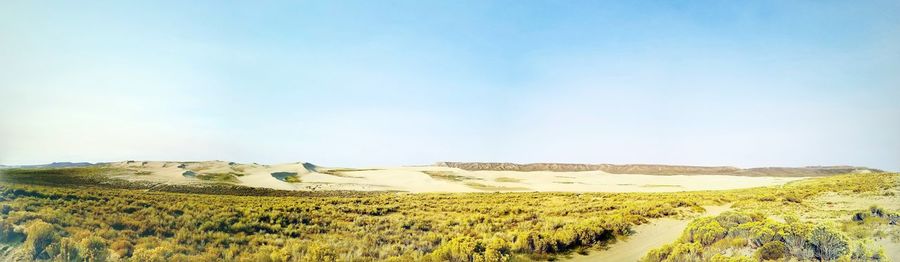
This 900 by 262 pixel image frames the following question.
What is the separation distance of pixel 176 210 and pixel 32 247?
25.7ft

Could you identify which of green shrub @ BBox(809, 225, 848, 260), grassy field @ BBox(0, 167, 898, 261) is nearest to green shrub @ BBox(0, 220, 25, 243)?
grassy field @ BBox(0, 167, 898, 261)

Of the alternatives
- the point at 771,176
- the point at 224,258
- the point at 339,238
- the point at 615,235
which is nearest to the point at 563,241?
the point at 615,235

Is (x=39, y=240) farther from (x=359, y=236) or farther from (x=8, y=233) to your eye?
(x=359, y=236)

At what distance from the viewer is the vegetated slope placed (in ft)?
120

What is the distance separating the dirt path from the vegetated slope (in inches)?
1249

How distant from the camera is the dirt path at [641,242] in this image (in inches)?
401

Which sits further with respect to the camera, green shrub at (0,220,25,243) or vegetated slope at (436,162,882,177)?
vegetated slope at (436,162,882,177)

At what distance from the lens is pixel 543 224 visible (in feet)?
46.6

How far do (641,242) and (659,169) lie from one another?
237 ft

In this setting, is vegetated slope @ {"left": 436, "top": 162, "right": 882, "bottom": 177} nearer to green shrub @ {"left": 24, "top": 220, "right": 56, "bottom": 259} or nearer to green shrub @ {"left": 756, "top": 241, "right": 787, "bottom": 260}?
green shrub @ {"left": 756, "top": 241, "right": 787, "bottom": 260}

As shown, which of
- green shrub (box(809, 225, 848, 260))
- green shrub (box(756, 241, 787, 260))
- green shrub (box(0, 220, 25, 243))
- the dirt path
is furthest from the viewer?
the dirt path

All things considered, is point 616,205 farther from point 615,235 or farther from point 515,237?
point 515,237

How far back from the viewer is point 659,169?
7569 centimetres

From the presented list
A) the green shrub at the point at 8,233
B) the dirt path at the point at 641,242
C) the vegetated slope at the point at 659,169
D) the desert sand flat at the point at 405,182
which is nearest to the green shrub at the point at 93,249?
the green shrub at the point at 8,233
